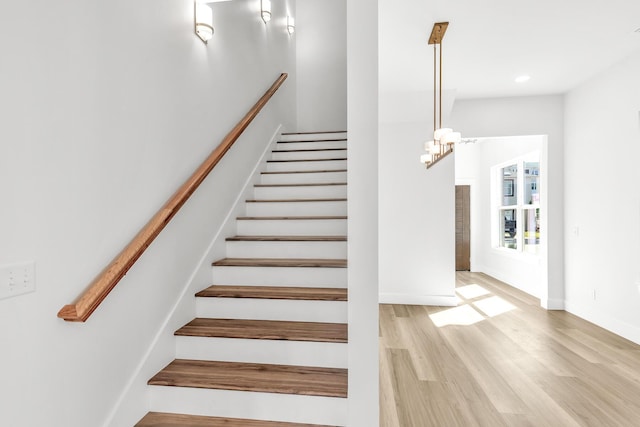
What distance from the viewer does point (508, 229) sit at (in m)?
6.93

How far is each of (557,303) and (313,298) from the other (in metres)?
4.21

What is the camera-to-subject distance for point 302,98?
5559 millimetres

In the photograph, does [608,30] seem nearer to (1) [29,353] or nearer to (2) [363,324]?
(2) [363,324]

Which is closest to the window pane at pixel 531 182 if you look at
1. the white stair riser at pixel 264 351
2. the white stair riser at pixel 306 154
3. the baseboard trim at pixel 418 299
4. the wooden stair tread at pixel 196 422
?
the baseboard trim at pixel 418 299

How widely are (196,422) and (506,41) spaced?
3737 mm

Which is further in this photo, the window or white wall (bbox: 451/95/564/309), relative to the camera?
the window

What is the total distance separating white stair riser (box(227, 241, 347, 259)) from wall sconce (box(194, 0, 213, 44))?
4.74 feet

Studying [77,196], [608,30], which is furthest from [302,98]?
[77,196]

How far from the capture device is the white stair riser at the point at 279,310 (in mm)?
2092

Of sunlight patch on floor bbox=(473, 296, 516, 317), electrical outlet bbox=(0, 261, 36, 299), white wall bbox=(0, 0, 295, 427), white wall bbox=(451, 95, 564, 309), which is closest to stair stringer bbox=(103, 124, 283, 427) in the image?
white wall bbox=(0, 0, 295, 427)

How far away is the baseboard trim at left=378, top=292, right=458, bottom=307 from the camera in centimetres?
493

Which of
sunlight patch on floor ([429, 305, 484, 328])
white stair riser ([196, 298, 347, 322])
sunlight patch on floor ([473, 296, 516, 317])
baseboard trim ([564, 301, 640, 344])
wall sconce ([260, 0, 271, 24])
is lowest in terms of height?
sunlight patch on floor ([473, 296, 516, 317])

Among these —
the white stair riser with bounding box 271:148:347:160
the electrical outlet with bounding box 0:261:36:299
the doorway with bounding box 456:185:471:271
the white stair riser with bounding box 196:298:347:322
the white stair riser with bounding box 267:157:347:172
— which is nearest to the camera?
the electrical outlet with bounding box 0:261:36:299

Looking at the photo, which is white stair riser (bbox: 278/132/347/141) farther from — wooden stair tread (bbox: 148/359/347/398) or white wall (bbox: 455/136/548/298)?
white wall (bbox: 455/136/548/298)
